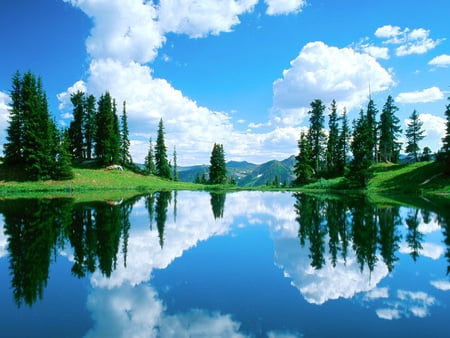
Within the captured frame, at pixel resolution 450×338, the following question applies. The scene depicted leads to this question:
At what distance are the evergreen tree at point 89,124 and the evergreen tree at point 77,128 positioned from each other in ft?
3.24

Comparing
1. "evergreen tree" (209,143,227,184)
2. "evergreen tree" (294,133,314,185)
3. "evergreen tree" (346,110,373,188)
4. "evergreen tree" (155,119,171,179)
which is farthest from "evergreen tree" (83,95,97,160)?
"evergreen tree" (346,110,373,188)

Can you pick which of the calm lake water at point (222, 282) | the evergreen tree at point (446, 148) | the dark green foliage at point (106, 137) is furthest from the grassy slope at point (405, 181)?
the dark green foliage at point (106, 137)

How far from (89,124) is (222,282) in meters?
77.1

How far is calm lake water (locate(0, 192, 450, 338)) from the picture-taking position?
679 centimetres

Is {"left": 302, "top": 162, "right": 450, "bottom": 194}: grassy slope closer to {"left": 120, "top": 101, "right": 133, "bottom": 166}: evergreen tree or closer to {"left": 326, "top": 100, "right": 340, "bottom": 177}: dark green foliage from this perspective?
{"left": 326, "top": 100, "right": 340, "bottom": 177}: dark green foliage

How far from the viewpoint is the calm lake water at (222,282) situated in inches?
267

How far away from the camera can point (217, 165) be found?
297 feet

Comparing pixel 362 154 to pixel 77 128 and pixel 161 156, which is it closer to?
pixel 161 156

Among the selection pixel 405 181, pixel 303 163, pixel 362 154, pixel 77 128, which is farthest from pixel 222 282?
pixel 77 128

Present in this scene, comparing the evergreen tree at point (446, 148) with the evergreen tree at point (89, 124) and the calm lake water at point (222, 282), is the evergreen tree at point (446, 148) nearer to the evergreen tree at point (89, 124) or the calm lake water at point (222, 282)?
the calm lake water at point (222, 282)

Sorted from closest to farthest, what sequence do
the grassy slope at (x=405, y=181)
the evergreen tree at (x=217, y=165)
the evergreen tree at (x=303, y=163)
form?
the grassy slope at (x=405, y=181) → the evergreen tree at (x=303, y=163) → the evergreen tree at (x=217, y=165)

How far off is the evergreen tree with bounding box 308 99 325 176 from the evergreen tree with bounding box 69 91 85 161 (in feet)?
189

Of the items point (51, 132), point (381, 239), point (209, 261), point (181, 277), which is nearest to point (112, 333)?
point (181, 277)

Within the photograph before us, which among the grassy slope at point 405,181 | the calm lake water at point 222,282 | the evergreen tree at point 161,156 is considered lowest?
the calm lake water at point 222,282
